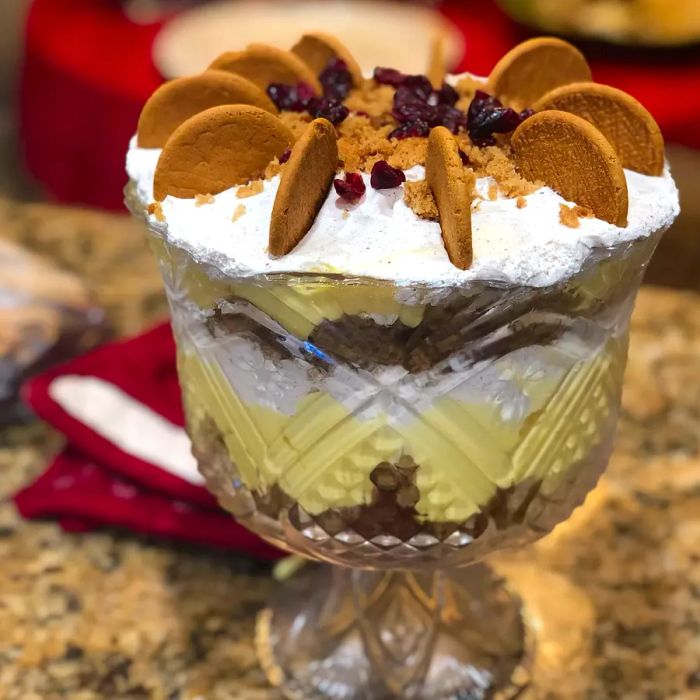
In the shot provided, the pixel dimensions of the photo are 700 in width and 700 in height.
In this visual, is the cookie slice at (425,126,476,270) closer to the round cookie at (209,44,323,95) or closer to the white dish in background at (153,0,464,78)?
the round cookie at (209,44,323,95)

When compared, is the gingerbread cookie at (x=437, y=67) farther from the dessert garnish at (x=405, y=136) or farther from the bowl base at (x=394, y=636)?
the bowl base at (x=394, y=636)

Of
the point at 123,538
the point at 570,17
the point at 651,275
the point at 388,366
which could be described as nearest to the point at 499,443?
the point at 388,366

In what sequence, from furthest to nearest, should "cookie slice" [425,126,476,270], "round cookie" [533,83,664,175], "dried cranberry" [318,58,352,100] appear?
1. "dried cranberry" [318,58,352,100]
2. "round cookie" [533,83,664,175]
3. "cookie slice" [425,126,476,270]

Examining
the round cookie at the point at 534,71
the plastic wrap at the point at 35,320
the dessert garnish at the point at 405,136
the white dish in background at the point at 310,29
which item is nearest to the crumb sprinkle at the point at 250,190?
the dessert garnish at the point at 405,136

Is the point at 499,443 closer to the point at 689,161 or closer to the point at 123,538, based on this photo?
the point at 123,538

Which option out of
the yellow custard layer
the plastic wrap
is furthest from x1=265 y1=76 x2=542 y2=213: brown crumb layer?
the plastic wrap

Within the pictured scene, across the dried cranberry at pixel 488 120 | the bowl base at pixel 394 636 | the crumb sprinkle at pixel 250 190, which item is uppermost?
the dried cranberry at pixel 488 120
